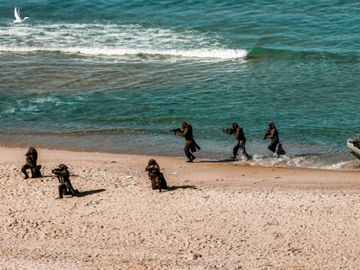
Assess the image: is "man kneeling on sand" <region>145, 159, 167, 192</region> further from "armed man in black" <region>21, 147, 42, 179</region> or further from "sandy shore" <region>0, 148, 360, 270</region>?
"armed man in black" <region>21, 147, 42, 179</region>

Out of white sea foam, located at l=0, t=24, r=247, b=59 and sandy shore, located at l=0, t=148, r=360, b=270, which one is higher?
white sea foam, located at l=0, t=24, r=247, b=59

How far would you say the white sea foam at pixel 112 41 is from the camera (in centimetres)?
4084

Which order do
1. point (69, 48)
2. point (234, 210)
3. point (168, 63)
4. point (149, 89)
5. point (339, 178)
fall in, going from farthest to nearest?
point (69, 48)
point (168, 63)
point (149, 89)
point (339, 178)
point (234, 210)

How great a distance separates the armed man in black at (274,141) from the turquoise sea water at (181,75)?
32 centimetres

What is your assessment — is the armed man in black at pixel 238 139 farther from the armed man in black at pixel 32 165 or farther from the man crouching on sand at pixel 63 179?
the armed man in black at pixel 32 165

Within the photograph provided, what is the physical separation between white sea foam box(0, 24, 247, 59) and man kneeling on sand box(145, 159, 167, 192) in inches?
652

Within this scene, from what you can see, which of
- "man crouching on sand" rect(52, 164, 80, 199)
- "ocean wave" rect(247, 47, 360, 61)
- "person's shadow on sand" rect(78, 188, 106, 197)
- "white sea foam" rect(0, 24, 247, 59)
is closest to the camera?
"man crouching on sand" rect(52, 164, 80, 199)

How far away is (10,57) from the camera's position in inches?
1636

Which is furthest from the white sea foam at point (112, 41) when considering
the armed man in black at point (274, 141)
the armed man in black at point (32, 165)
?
the armed man in black at point (32, 165)

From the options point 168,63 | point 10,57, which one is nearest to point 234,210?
point 168,63

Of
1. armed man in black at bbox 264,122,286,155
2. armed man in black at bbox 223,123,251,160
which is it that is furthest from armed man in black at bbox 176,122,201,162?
armed man in black at bbox 264,122,286,155

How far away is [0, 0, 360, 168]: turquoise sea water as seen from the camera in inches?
1180

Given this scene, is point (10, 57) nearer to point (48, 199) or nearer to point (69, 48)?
point (69, 48)

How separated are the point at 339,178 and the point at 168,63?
1584 cm
